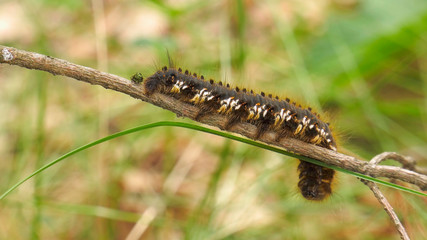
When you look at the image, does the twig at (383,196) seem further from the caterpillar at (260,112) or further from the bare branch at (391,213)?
the caterpillar at (260,112)

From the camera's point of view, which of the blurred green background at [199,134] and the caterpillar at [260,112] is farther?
the blurred green background at [199,134]

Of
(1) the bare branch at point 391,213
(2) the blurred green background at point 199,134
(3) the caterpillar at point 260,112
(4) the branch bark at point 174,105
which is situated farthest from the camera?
(2) the blurred green background at point 199,134

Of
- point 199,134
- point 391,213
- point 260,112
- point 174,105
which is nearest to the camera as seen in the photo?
point 391,213

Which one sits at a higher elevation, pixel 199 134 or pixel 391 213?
pixel 199 134

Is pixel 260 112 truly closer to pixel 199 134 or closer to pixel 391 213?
pixel 391 213

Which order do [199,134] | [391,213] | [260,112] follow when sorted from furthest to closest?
[199,134]
[260,112]
[391,213]

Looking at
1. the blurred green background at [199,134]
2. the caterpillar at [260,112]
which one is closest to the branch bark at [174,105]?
the caterpillar at [260,112]

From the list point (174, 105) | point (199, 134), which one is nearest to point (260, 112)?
point (174, 105)
